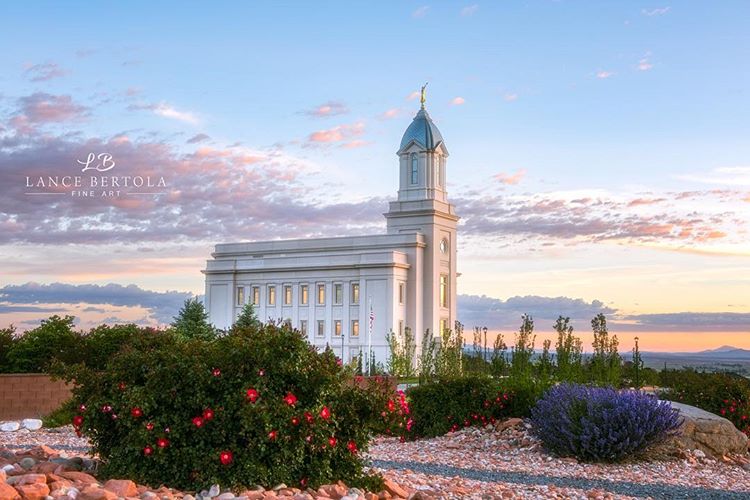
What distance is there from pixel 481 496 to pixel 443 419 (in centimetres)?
725

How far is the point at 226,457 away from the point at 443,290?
216 ft

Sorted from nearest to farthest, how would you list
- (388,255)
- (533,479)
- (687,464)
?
(533,479) < (687,464) < (388,255)

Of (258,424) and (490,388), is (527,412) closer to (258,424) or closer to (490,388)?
(490,388)

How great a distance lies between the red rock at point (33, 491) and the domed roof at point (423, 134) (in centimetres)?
6690

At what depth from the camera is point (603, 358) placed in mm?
21078

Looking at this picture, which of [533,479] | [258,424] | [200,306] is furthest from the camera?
[200,306]

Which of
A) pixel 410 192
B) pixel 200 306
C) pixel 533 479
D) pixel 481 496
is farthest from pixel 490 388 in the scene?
pixel 410 192

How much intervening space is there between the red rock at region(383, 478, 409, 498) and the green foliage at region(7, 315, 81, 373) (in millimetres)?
14416

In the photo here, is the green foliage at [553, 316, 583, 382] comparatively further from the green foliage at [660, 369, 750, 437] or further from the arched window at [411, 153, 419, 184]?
the arched window at [411, 153, 419, 184]

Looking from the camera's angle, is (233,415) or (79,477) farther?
(233,415)

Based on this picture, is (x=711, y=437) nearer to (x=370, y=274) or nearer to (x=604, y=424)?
(x=604, y=424)

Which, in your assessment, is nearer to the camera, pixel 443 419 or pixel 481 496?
pixel 481 496

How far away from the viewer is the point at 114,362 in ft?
28.6

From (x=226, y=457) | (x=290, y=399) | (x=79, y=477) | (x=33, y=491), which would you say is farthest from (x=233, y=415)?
(x=33, y=491)
